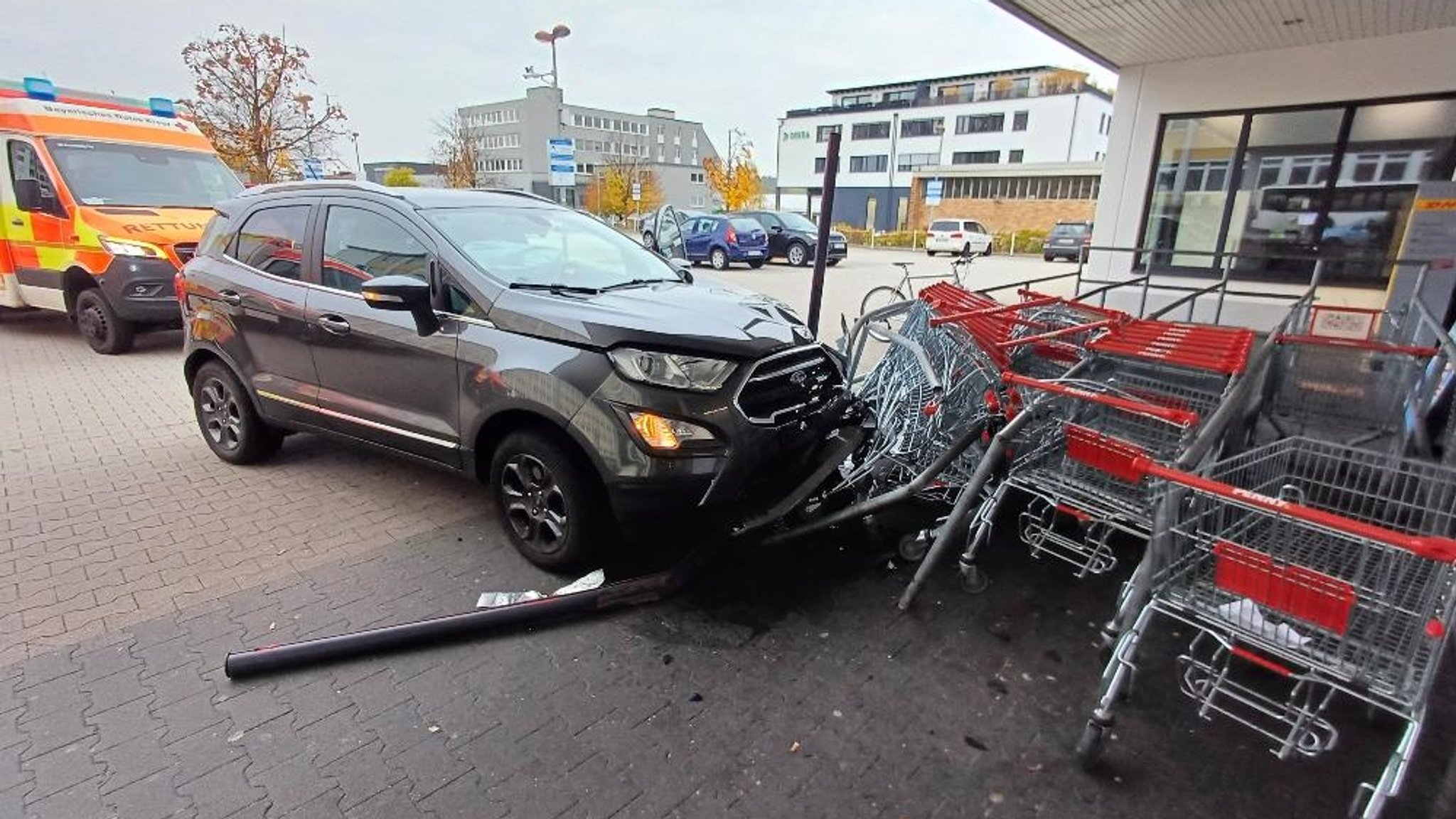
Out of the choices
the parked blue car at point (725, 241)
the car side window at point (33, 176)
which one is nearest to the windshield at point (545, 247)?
the car side window at point (33, 176)

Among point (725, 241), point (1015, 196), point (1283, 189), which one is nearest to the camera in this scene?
point (1283, 189)

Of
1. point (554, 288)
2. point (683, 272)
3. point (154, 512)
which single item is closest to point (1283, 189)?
point (683, 272)

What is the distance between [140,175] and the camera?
8.46 meters

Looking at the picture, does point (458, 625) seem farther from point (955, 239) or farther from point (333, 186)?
point (955, 239)

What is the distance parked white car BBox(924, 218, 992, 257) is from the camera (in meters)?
28.8

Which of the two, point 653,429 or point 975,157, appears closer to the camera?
point 653,429

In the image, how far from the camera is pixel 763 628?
9.89 ft

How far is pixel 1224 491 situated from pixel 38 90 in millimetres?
12108

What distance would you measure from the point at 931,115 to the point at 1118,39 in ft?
171

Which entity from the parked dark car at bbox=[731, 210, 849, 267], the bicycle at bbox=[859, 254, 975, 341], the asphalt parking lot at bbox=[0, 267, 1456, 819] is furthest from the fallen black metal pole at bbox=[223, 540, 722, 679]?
the parked dark car at bbox=[731, 210, 849, 267]

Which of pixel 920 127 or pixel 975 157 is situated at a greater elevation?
pixel 920 127

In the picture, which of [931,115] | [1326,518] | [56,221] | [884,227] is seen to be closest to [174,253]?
[56,221]

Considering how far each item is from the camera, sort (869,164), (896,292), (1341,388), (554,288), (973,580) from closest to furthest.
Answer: (973,580) → (554,288) → (1341,388) → (896,292) → (869,164)

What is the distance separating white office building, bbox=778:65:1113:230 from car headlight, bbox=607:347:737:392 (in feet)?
153
